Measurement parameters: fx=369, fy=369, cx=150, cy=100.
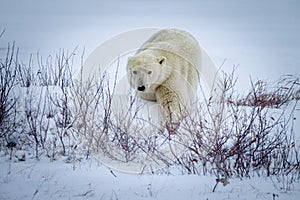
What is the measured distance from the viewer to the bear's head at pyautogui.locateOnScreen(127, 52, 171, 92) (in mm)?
5113

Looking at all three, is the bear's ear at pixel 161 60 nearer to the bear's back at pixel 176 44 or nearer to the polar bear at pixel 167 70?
the polar bear at pixel 167 70

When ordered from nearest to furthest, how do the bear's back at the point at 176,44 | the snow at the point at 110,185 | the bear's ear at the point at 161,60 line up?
1. the snow at the point at 110,185
2. the bear's ear at the point at 161,60
3. the bear's back at the point at 176,44

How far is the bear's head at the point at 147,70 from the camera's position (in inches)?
201

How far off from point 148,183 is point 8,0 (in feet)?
89.0

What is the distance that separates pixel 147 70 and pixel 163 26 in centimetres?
1029

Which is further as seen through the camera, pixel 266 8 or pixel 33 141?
pixel 266 8

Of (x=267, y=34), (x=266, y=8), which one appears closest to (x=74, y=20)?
(x=267, y=34)

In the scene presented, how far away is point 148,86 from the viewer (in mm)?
5184

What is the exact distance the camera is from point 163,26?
49.5 ft

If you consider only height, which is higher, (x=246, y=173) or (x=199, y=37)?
(x=199, y=37)

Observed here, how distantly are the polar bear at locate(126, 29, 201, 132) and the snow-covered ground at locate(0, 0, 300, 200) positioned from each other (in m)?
1.68

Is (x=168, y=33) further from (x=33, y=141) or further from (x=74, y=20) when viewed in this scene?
(x=74, y=20)

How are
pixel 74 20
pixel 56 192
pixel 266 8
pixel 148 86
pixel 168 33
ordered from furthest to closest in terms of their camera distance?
pixel 266 8 < pixel 74 20 < pixel 168 33 < pixel 148 86 < pixel 56 192

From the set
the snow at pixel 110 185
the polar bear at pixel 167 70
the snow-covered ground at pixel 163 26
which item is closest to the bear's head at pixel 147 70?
the polar bear at pixel 167 70
